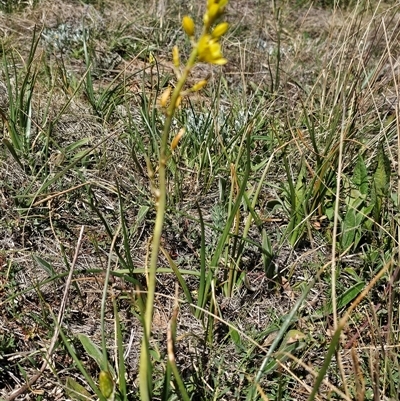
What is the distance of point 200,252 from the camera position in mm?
1489

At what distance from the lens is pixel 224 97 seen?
8.59ft

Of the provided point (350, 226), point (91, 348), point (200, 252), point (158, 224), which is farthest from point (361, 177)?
point (158, 224)

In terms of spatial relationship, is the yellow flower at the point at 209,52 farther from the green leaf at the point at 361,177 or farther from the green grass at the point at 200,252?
the green leaf at the point at 361,177

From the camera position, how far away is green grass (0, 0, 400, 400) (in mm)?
1313

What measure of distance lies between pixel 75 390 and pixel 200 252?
48cm

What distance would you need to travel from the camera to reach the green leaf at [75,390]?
1232 millimetres

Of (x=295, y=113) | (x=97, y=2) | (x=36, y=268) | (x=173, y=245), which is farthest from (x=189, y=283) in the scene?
(x=97, y=2)

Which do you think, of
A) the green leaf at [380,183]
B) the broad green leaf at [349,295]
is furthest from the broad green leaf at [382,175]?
the broad green leaf at [349,295]

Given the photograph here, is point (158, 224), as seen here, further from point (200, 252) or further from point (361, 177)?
point (361, 177)

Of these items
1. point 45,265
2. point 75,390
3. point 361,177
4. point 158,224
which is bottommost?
point 75,390

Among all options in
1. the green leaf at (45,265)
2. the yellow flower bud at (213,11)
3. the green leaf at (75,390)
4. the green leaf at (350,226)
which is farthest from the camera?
the green leaf at (350,226)

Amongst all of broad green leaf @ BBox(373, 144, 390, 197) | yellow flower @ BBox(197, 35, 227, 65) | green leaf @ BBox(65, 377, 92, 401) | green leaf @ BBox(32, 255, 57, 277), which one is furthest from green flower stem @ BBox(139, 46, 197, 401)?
broad green leaf @ BBox(373, 144, 390, 197)

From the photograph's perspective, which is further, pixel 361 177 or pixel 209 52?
pixel 361 177

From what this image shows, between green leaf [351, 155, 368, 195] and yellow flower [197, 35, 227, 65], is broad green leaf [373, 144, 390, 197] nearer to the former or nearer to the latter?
green leaf [351, 155, 368, 195]
